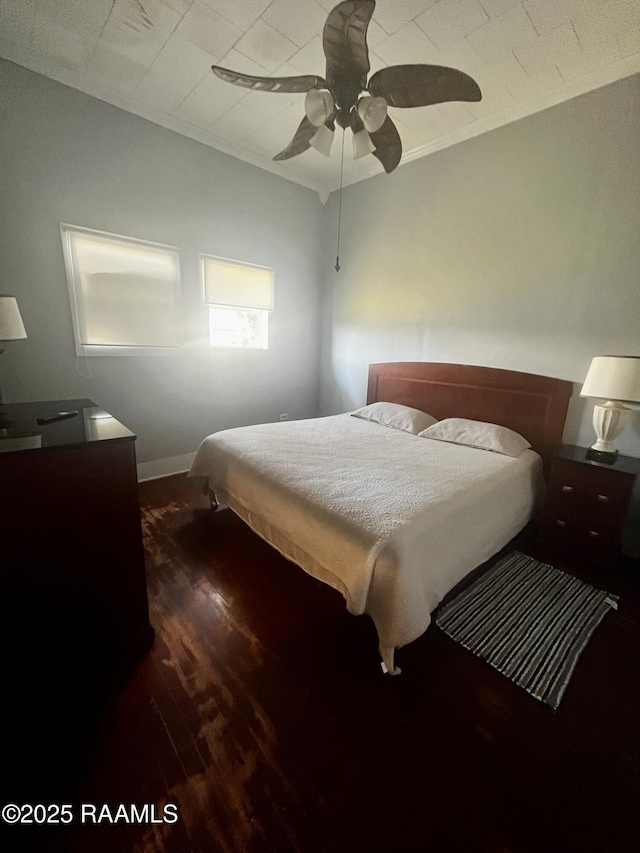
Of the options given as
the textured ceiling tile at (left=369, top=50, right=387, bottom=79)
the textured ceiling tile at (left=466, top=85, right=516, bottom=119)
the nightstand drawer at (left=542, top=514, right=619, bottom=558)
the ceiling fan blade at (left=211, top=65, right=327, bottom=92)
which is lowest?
the nightstand drawer at (left=542, top=514, right=619, bottom=558)

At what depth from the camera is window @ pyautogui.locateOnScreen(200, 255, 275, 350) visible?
318 cm

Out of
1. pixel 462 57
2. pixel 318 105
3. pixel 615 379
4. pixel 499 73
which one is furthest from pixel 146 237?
pixel 615 379

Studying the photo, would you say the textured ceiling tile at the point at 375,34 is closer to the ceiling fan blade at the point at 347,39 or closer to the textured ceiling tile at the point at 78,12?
the ceiling fan blade at the point at 347,39

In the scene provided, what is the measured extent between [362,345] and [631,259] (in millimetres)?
2213

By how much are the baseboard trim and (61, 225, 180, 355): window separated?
1004 millimetres

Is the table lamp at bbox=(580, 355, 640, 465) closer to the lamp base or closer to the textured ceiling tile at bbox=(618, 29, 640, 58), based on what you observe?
the lamp base

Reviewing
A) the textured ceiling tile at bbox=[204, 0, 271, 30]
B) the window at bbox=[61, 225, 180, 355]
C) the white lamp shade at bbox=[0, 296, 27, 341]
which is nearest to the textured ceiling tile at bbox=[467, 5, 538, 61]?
the textured ceiling tile at bbox=[204, 0, 271, 30]

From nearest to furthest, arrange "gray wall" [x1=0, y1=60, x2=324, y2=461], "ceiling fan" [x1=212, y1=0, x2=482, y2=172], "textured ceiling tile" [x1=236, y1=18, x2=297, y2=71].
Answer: "ceiling fan" [x1=212, y1=0, x2=482, y2=172]
"textured ceiling tile" [x1=236, y1=18, x2=297, y2=71]
"gray wall" [x1=0, y1=60, x2=324, y2=461]

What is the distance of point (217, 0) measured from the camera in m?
1.67

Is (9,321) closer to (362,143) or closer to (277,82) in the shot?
(277,82)

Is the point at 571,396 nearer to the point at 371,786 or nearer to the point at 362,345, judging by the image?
the point at 362,345

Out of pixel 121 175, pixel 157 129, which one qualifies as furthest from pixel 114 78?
pixel 121 175

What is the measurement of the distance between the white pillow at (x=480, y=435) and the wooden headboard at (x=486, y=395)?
146 mm

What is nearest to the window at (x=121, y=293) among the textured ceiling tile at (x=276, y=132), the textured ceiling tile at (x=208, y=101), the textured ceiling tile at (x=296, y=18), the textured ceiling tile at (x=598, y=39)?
the textured ceiling tile at (x=208, y=101)
